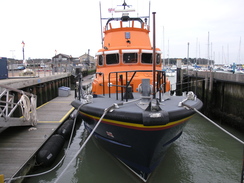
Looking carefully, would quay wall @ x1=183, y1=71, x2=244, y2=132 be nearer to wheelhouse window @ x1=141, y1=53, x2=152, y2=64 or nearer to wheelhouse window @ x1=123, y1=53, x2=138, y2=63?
wheelhouse window @ x1=141, y1=53, x2=152, y2=64

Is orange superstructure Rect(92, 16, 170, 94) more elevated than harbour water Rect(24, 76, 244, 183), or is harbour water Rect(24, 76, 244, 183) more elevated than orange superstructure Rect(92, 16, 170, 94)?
orange superstructure Rect(92, 16, 170, 94)

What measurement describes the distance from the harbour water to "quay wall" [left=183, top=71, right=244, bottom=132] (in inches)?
46.8

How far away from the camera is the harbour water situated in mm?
5426

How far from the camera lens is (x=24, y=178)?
5090 millimetres

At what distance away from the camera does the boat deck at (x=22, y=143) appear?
486 centimetres

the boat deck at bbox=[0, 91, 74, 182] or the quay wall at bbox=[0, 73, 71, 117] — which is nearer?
the boat deck at bbox=[0, 91, 74, 182]

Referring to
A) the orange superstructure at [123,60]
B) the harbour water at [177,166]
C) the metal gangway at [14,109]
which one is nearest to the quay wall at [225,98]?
the harbour water at [177,166]

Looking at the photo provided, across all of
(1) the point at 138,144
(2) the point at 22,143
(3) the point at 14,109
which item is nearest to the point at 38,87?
(3) the point at 14,109

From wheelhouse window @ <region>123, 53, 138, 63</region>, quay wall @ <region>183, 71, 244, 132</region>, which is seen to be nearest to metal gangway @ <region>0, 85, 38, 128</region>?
wheelhouse window @ <region>123, 53, 138, 63</region>

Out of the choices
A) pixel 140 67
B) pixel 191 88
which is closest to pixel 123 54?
pixel 140 67

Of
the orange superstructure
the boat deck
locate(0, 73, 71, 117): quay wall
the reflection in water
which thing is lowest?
the reflection in water

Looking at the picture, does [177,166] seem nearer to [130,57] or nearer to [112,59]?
[130,57]

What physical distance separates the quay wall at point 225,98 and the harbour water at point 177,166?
1.19 metres

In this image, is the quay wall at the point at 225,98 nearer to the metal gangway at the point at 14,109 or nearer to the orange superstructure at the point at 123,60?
the orange superstructure at the point at 123,60
